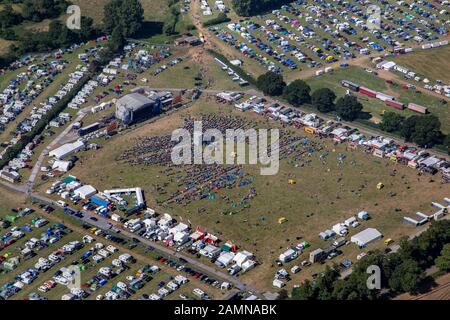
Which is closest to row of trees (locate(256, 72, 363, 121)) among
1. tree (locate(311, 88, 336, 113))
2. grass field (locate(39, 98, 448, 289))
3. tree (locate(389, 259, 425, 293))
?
tree (locate(311, 88, 336, 113))

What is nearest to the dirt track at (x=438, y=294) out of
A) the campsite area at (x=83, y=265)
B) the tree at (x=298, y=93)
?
the campsite area at (x=83, y=265)

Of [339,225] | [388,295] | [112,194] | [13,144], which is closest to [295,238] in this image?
[339,225]

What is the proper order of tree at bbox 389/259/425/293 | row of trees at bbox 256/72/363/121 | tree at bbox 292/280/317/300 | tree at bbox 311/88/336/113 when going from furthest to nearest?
tree at bbox 311/88/336/113 < row of trees at bbox 256/72/363/121 < tree at bbox 389/259/425/293 < tree at bbox 292/280/317/300

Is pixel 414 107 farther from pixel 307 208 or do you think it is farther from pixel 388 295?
pixel 388 295

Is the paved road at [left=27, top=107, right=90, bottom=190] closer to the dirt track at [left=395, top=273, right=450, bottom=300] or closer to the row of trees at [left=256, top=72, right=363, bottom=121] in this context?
the row of trees at [left=256, top=72, right=363, bottom=121]

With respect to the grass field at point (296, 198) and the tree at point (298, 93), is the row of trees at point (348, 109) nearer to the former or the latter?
the tree at point (298, 93)

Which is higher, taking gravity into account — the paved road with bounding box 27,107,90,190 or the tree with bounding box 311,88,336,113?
the tree with bounding box 311,88,336,113
